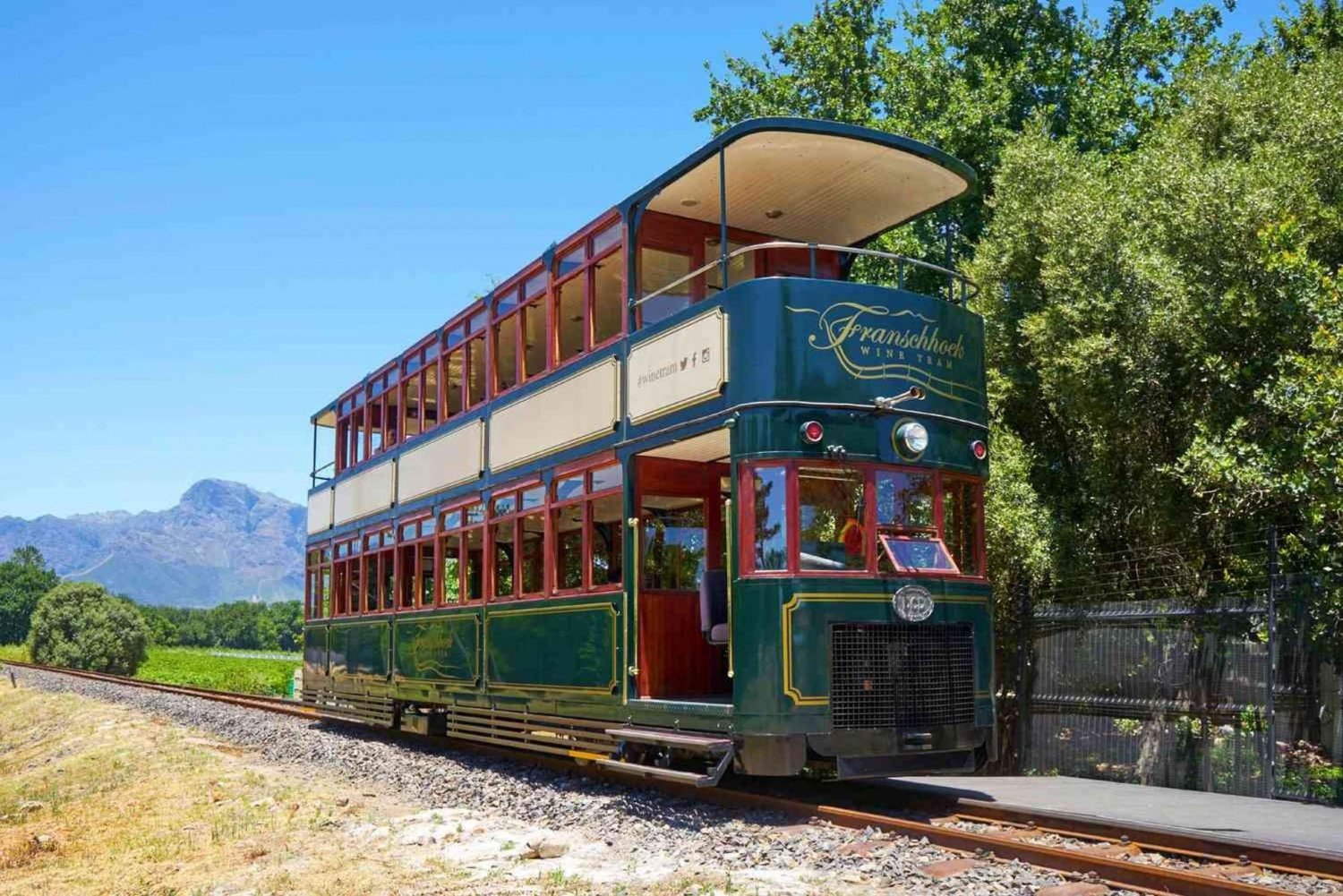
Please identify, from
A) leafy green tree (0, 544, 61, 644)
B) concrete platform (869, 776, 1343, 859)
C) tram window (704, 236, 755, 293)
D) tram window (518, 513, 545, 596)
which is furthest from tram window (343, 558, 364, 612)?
leafy green tree (0, 544, 61, 644)

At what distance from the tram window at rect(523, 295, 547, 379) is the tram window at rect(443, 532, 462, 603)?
2385 millimetres

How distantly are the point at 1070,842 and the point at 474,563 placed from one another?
7885 mm

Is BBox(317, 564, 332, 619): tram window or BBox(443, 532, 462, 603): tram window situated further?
BBox(317, 564, 332, 619): tram window

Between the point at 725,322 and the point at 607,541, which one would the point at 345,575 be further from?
the point at 725,322

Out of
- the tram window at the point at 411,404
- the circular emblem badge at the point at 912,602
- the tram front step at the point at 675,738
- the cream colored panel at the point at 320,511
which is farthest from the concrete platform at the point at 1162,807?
the cream colored panel at the point at 320,511

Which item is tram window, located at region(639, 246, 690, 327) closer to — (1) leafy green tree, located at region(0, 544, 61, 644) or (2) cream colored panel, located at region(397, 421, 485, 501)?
(2) cream colored panel, located at region(397, 421, 485, 501)

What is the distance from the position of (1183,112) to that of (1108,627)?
26.0 ft

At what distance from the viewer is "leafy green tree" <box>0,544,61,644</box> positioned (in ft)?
365

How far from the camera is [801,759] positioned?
893 cm

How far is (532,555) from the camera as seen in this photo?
494 inches

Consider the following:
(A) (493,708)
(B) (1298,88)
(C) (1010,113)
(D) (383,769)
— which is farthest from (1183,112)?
(D) (383,769)

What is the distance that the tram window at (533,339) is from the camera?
511 inches

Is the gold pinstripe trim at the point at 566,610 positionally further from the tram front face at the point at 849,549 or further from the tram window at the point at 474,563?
the tram front face at the point at 849,549

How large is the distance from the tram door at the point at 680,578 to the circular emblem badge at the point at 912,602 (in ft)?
5.26
